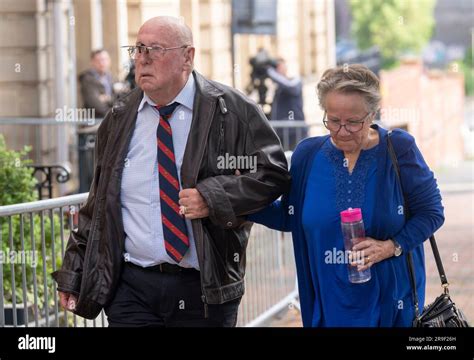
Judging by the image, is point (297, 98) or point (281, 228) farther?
point (297, 98)

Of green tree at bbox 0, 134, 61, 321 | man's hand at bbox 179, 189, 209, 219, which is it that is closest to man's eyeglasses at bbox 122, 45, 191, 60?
man's hand at bbox 179, 189, 209, 219

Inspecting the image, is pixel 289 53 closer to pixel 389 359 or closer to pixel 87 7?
pixel 87 7

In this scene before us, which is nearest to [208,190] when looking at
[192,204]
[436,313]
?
A: [192,204]

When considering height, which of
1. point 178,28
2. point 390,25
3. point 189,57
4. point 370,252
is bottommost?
point 370,252

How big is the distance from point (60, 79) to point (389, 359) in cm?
1252

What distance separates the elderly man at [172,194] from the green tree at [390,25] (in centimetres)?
5814

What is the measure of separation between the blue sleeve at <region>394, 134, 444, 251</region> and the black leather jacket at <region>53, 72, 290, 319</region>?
49cm

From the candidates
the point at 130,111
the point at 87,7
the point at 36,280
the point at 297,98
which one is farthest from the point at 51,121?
the point at 130,111

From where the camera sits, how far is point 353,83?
16.1 feet

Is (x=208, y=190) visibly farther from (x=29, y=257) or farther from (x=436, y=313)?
(x=29, y=257)

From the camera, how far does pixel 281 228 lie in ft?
17.2

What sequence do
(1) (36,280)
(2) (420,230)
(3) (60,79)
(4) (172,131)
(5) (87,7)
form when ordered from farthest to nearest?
(5) (87,7), (3) (60,79), (1) (36,280), (4) (172,131), (2) (420,230)

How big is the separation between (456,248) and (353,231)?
9.60 metres

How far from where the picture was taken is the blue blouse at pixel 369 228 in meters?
4.96
